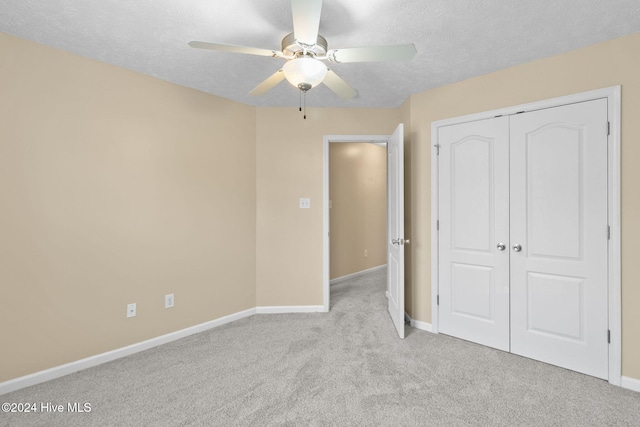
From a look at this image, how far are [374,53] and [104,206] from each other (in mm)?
2288

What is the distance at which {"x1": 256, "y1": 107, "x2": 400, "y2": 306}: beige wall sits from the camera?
12.1ft

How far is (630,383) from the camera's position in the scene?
2129mm

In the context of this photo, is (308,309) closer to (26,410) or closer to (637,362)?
(26,410)

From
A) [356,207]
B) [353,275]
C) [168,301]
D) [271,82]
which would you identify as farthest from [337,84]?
[353,275]

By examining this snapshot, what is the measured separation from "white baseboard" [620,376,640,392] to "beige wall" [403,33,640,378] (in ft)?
0.11

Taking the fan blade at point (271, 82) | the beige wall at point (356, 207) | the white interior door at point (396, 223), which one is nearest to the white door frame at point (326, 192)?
the white interior door at point (396, 223)

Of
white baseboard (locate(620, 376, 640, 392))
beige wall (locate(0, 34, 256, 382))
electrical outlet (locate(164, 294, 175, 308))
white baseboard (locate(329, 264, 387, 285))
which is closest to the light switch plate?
beige wall (locate(0, 34, 256, 382))

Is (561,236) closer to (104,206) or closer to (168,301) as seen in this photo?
(168,301)

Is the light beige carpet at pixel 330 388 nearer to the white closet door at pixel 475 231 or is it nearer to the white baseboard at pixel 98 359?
the white baseboard at pixel 98 359

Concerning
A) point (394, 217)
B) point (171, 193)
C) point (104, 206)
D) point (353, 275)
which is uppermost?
point (171, 193)

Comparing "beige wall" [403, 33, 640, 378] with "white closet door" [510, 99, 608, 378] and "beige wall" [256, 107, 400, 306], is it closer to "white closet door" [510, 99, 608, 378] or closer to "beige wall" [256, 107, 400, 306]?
"white closet door" [510, 99, 608, 378]

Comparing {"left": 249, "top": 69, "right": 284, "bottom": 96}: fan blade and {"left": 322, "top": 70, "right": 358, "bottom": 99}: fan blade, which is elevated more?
{"left": 249, "top": 69, "right": 284, "bottom": 96}: fan blade

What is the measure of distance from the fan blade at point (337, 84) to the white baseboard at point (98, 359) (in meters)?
2.51

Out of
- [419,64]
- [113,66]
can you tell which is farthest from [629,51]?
[113,66]
